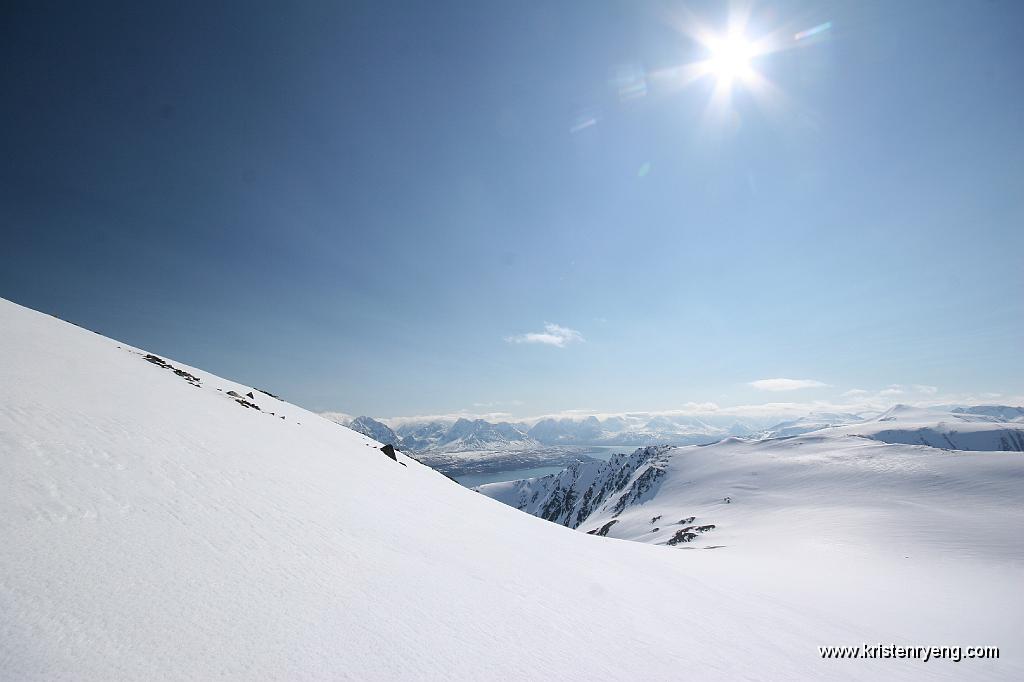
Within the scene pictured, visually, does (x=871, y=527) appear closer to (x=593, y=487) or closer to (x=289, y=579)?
(x=289, y=579)

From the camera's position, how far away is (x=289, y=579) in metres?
3.91

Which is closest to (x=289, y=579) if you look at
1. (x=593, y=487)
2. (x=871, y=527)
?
(x=871, y=527)

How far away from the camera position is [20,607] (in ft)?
8.04

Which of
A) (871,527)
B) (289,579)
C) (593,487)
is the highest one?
(289,579)

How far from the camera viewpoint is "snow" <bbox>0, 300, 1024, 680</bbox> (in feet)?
8.95

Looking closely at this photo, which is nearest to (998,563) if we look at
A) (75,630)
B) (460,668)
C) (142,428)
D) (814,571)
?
(814,571)

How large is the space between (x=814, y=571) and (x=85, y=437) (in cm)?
2892

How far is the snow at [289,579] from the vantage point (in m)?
2.73

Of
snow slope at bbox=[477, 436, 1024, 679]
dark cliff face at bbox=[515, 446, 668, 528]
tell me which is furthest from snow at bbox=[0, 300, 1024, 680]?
dark cliff face at bbox=[515, 446, 668, 528]

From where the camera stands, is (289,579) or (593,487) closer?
(289,579)

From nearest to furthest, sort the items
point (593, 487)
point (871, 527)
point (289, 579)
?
point (289, 579) < point (871, 527) < point (593, 487)

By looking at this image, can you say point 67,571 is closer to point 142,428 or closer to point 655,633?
point 142,428

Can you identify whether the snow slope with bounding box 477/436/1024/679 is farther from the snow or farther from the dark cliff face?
the dark cliff face

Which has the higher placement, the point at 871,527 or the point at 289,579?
the point at 289,579
